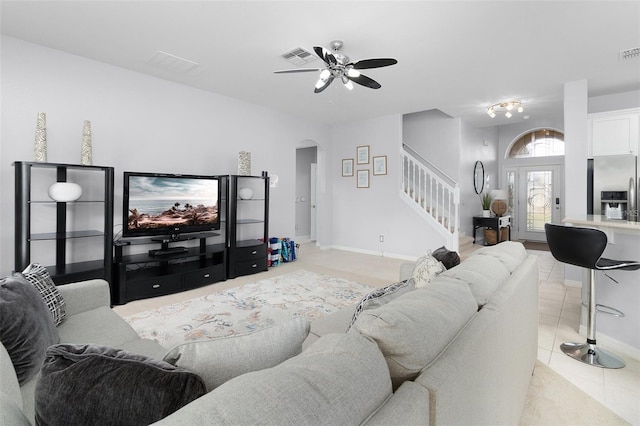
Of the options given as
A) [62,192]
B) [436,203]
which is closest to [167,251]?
[62,192]

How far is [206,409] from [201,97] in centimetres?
491

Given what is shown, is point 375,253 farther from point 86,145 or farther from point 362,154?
point 86,145

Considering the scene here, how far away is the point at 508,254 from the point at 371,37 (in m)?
2.39

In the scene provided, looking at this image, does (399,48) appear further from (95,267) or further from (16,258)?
(16,258)

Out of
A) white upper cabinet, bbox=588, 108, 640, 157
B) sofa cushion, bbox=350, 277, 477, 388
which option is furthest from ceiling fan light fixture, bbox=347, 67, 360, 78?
white upper cabinet, bbox=588, 108, 640, 157

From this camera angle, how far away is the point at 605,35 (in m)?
3.11

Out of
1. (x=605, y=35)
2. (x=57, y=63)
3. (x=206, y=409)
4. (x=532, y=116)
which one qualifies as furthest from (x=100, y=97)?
(x=532, y=116)

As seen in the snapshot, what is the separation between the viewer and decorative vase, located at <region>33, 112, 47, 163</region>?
10.3ft

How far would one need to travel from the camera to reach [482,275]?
1.55 m

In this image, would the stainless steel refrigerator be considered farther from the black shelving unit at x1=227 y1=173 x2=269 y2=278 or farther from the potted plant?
the black shelving unit at x1=227 y1=173 x2=269 y2=278

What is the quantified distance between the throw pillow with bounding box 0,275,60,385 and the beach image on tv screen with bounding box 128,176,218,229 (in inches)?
94.9

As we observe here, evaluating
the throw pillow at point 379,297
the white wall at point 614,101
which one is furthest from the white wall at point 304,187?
the throw pillow at point 379,297

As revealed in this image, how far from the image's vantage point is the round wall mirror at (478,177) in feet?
24.4

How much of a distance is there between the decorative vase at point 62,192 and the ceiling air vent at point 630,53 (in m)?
6.02
